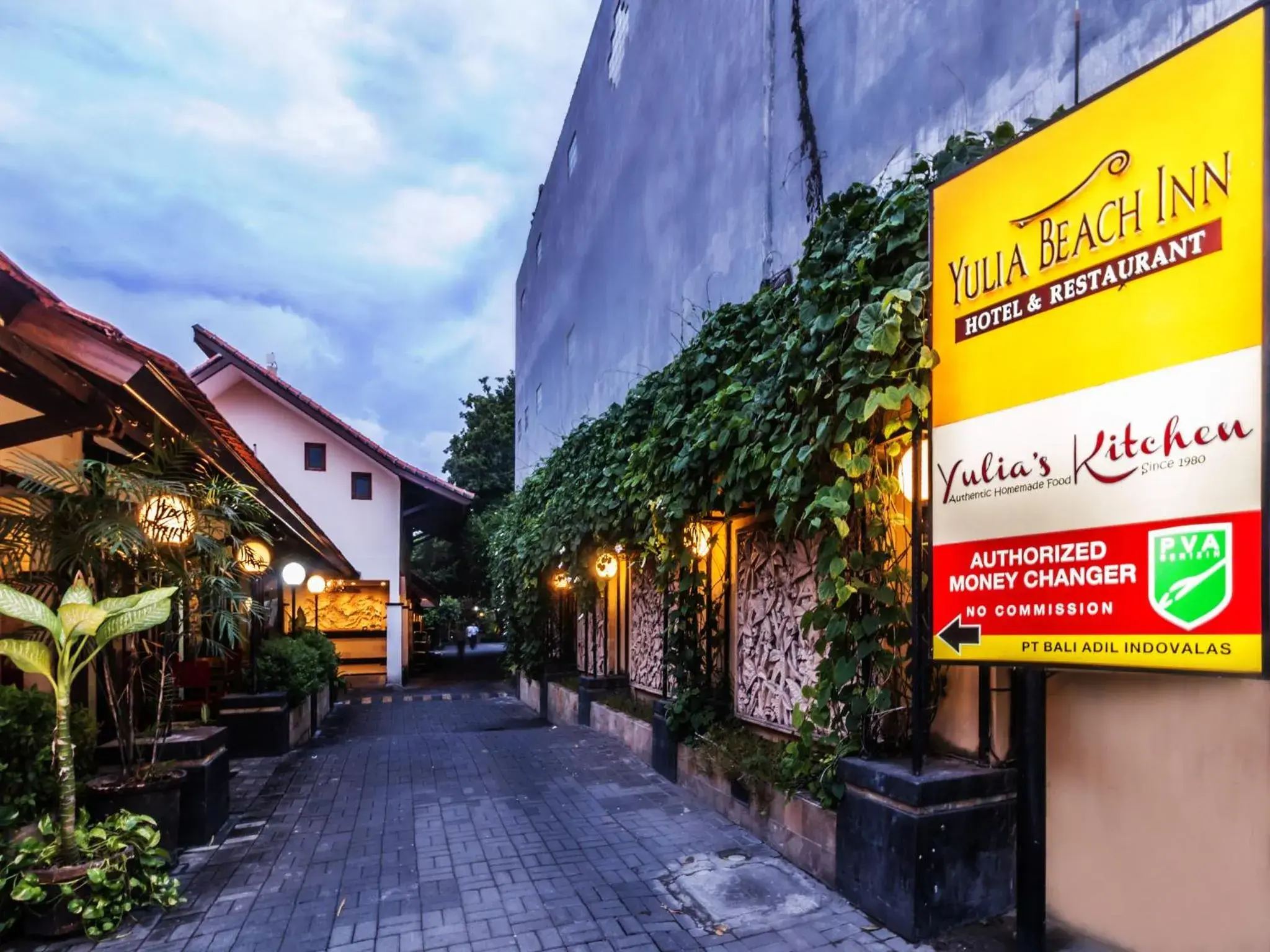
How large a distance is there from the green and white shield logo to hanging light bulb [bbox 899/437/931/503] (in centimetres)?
138

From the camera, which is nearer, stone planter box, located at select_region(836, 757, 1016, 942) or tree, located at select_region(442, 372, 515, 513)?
stone planter box, located at select_region(836, 757, 1016, 942)

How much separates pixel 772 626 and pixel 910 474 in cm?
256

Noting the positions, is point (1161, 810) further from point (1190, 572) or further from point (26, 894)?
point (26, 894)

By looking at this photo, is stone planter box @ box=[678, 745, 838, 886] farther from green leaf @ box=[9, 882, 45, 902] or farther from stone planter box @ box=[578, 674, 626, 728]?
green leaf @ box=[9, 882, 45, 902]

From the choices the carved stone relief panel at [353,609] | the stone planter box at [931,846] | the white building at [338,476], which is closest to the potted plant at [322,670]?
the white building at [338,476]

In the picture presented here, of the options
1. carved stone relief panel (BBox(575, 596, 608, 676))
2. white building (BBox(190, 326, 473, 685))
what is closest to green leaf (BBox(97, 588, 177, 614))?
carved stone relief panel (BBox(575, 596, 608, 676))

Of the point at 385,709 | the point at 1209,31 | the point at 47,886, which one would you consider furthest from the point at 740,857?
the point at 385,709

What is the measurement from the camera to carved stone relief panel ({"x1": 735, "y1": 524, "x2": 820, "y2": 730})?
230 inches

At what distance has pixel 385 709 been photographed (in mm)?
14039

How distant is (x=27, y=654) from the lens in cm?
401

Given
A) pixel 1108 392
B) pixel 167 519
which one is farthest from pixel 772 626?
pixel 167 519

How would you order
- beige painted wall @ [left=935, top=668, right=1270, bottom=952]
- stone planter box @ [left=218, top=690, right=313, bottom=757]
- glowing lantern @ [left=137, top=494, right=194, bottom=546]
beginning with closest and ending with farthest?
beige painted wall @ [left=935, top=668, right=1270, bottom=952] < glowing lantern @ [left=137, top=494, right=194, bottom=546] < stone planter box @ [left=218, top=690, right=313, bottom=757]

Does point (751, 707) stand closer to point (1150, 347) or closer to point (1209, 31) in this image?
point (1150, 347)

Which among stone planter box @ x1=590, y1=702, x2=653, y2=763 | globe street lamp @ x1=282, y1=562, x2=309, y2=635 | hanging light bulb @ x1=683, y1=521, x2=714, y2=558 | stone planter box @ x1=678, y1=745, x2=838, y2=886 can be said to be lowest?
stone planter box @ x1=590, y1=702, x2=653, y2=763
